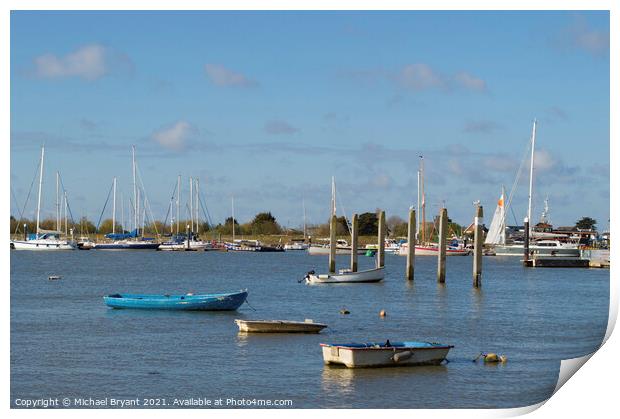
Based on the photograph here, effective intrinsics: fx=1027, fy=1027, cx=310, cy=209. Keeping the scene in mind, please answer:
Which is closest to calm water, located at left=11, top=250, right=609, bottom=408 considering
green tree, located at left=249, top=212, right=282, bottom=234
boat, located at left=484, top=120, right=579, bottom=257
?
boat, located at left=484, top=120, right=579, bottom=257

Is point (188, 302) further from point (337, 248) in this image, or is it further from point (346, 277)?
point (337, 248)

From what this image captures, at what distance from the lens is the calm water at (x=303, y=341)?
2434 cm

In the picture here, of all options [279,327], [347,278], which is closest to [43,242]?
[347,278]

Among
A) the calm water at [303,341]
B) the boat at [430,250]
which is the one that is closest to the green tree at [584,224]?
the boat at [430,250]

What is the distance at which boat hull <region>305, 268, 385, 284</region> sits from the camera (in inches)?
2397

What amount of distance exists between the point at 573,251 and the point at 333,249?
105 ft

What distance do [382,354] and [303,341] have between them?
630cm

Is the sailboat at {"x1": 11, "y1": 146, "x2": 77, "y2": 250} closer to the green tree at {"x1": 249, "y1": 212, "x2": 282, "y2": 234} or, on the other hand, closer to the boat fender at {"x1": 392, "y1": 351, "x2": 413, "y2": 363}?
the green tree at {"x1": 249, "y1": 212, "x2": 282, "y2": 234}

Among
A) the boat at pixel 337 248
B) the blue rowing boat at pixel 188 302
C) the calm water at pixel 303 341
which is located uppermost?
the boat at pixel 337 248

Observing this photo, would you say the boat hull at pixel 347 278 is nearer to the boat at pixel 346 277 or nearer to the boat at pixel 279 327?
the boat at pixel 346 277

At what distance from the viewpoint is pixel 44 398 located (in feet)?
76.9

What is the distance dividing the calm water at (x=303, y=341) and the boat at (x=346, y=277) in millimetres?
1124
